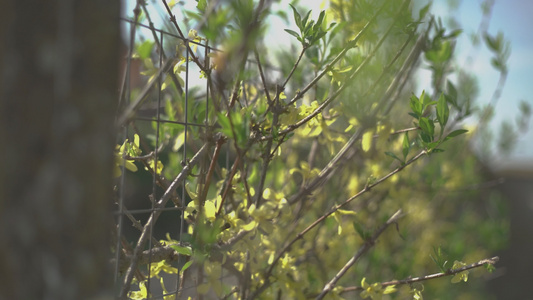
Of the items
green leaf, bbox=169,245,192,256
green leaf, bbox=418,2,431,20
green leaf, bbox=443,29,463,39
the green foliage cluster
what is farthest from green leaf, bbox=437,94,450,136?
green leaf, bbox=169,245,192,256

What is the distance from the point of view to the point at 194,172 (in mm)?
1095

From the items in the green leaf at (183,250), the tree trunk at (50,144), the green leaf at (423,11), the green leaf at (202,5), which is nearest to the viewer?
the tree trunk at (50,144)

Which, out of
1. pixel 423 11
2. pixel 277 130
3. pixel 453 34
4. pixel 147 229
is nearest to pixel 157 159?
pixel 147 229

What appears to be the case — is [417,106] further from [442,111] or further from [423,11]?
[423,11]

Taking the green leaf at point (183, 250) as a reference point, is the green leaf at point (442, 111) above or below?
above

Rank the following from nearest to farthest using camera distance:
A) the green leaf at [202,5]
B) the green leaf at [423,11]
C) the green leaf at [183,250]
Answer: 1. the green leaf at [183,250]
2. the green leaf at [202,5]
3. the green leaf at [423,11]

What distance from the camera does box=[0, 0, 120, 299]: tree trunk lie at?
0.40m

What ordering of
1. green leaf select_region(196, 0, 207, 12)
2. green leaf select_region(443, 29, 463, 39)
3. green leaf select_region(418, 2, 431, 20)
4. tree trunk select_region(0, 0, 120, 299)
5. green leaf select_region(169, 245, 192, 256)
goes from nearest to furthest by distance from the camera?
tree trunk select_region(0, 0, 120, 299) → green leaf select_region(169, 245, 192, 256) → green leaf select_region(196, 0, 207, 12) → green leaf select_region(418, 2, 431, 20) → green leaf select_region(443, 29, 463, 39)

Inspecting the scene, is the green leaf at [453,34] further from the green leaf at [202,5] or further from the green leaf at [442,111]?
the green leaf at [202,5]

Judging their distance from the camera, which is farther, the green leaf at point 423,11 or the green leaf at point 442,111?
the green leaf at point 423,11

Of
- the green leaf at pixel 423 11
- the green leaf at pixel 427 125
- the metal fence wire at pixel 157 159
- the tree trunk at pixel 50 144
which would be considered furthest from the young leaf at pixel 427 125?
the tree trunk at pixel 50 144

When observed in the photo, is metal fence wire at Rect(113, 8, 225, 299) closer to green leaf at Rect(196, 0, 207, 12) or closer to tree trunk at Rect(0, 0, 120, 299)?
green leaf at Rect(196, 0, 207, 12)

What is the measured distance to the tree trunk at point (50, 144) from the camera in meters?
0.40

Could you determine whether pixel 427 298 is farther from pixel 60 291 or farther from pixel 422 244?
pixel 60 291
